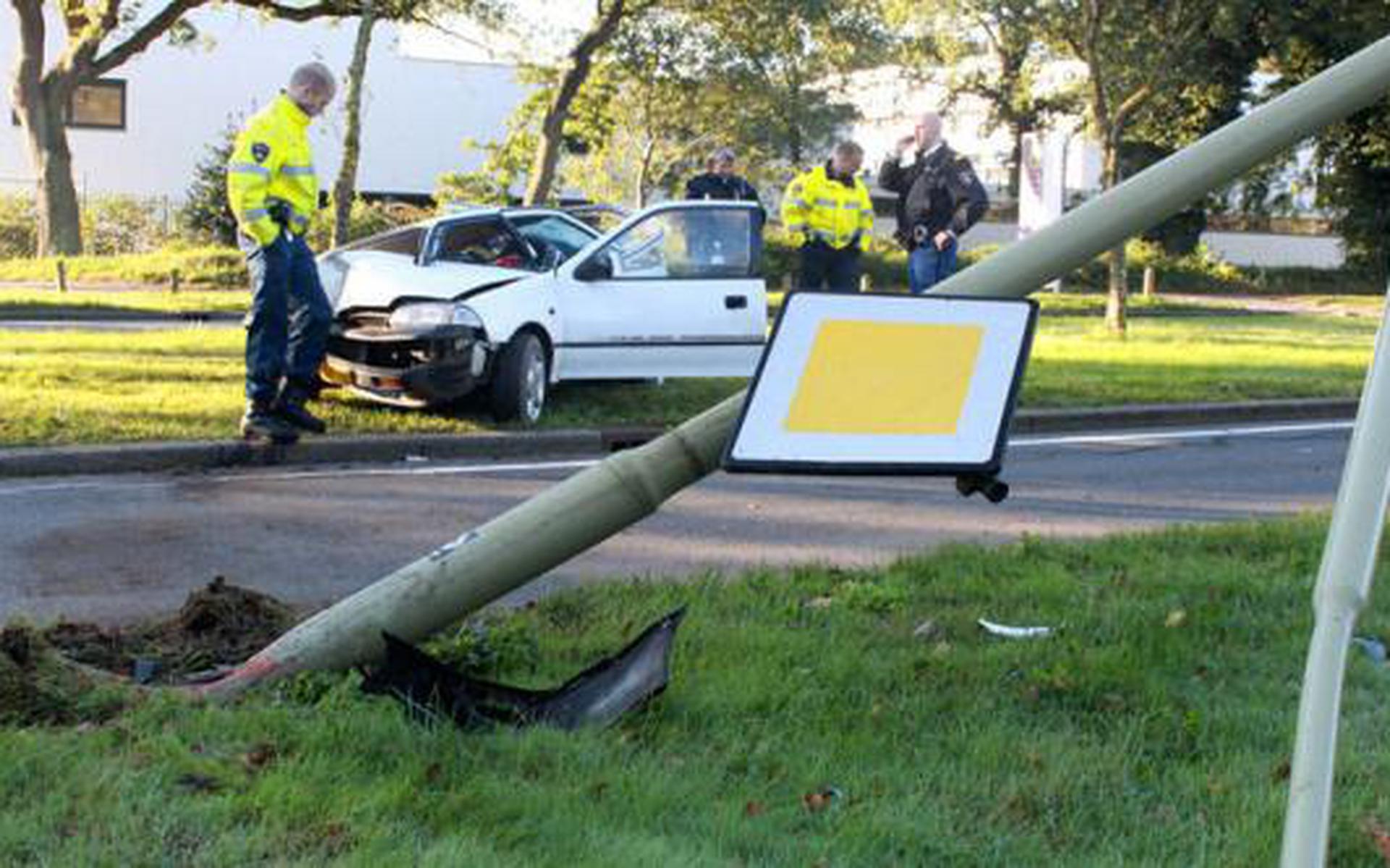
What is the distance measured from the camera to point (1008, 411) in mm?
3775

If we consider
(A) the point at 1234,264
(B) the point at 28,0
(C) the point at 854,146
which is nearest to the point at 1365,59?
(C) the point at 854,146

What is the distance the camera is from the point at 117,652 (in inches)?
187

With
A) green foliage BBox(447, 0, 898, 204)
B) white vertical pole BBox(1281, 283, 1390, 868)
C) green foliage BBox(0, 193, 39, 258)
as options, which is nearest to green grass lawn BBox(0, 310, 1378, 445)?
white vertical pole BBox(1281, 283, 1390, 868)

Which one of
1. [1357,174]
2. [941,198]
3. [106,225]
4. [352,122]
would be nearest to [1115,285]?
[941,198]

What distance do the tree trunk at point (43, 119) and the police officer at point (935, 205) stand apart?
2178cm

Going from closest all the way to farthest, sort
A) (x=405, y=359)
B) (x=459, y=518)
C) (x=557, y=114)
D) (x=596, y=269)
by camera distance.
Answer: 1. (x=459, y=518)
2. (x=405, y=359)
3. (x=596, y=269)
4. (x=557, y=114)

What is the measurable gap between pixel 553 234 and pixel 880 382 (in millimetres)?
8371

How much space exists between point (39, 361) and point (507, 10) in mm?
14081

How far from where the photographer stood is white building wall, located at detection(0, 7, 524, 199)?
45.4 metres

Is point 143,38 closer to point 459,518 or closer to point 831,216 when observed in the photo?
point 831,216

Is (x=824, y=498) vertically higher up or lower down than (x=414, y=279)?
lower down

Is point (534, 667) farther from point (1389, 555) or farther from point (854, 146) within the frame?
point (854, 146)

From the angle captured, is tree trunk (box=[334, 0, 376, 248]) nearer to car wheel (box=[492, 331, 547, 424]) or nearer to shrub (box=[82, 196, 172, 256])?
car wheel (box=[492, 331, 547, 424])

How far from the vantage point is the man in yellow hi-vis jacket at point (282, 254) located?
9164 mm
